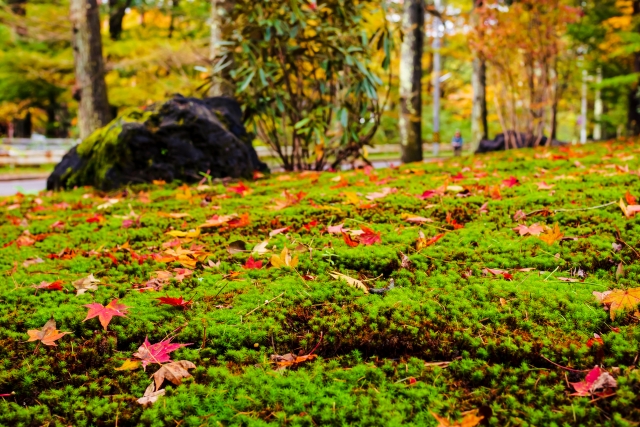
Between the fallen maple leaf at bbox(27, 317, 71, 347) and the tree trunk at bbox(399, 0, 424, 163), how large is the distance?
8.25 m

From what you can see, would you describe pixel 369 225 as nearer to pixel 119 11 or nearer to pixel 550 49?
pixel 550 49

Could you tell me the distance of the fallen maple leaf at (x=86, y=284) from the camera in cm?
195

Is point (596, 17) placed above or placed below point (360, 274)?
above

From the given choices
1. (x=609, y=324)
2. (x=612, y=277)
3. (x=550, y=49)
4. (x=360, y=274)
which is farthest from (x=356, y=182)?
(x=550, y=49)

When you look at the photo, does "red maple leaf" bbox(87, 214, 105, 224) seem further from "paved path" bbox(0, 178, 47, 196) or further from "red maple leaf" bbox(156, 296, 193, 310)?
"paved path" bbox(0, 178, 47, 196)

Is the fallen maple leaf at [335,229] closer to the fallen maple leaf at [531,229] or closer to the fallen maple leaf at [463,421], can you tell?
the fallen maple leaf at [531,229]

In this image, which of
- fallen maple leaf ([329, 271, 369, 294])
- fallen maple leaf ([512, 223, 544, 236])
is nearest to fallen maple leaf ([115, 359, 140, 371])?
fallen maple leaf ([329, 271, 369, 294])

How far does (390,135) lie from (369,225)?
78.1 feet

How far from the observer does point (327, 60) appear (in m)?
4.92

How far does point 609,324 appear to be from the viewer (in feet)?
4.95

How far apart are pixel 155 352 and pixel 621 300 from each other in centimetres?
154

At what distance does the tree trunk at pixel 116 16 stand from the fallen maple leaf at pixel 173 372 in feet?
58.8

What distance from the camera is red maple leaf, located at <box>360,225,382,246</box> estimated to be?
2.32m

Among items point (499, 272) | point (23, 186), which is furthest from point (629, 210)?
point (23, 186)
